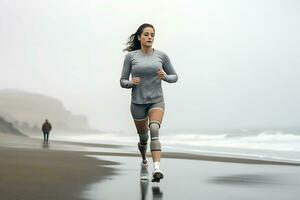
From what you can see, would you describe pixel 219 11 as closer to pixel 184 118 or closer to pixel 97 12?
pixel 184 118

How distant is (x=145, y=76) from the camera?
4449 millimetres

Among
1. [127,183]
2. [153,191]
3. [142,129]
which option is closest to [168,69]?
[142,129]

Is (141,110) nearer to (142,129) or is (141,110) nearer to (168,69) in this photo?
(142,129)

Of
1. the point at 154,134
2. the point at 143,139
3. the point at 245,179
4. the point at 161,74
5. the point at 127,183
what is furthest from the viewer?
the point at 143,139

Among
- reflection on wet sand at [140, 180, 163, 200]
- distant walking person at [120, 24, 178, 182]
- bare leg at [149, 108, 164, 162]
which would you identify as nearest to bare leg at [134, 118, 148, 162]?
distant walking person at [120, 24, 178, 182]

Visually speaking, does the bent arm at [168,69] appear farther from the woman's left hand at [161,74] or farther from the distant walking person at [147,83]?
the woman's left hand at [161,74]

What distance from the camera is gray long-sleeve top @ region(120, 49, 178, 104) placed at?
4.42 m

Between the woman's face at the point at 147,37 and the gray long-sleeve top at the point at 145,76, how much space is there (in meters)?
0.09

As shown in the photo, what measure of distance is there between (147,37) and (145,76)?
0.35 meters

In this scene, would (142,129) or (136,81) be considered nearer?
(136,81)

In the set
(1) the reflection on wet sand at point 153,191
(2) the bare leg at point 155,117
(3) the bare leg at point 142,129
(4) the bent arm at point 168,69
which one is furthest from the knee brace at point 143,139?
(1) the reflection on wet sand at point 153,191

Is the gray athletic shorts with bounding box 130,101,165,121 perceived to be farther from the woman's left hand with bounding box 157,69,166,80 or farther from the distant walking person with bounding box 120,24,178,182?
the woman's left hand with bounding box 157,69,166,80

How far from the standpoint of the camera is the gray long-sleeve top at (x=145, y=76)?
→ 4.42 meters

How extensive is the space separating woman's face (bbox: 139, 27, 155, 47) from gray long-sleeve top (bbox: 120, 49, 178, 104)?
0.30 ft
